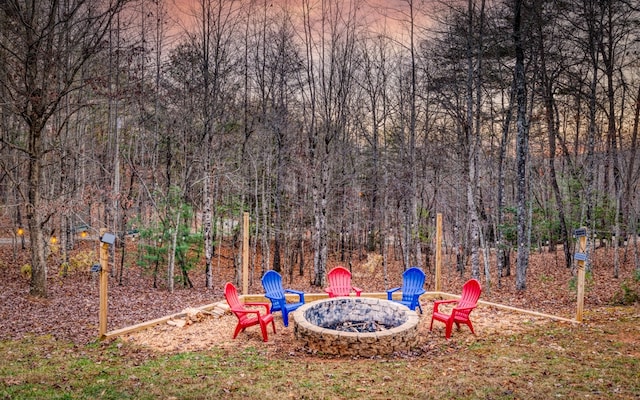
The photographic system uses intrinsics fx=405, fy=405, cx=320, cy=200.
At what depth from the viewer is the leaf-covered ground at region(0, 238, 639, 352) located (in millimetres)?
6352

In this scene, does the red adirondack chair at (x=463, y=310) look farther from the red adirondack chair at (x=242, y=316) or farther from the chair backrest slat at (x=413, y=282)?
the red adirondack chair at (x=242, y=316)

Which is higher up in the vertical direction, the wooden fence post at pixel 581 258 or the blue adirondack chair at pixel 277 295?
the wooden fence post at pixel 581 258

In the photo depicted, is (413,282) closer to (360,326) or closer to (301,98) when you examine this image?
(360,326)

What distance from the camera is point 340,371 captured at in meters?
4.80

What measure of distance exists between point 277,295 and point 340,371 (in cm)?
291

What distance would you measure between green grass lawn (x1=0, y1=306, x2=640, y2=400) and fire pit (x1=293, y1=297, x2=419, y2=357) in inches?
8.4

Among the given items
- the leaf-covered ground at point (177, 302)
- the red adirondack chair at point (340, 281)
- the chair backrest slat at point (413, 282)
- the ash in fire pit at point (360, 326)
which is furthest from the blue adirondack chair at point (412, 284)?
the ash in fire pit at point (360, 326)

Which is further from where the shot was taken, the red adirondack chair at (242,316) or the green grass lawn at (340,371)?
the red adirondack chair at (242,316)

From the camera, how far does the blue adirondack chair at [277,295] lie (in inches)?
279

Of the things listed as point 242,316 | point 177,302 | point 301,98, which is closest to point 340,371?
point 242,316

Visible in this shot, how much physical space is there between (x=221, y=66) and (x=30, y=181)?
5503mm

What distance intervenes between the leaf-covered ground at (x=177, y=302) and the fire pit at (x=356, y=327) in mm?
411

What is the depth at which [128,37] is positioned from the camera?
1162cm

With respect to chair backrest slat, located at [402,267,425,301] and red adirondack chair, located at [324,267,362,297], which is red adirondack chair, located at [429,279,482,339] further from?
red adirondack chair, located at [324,267,362,297]
